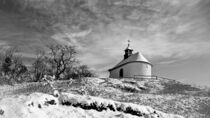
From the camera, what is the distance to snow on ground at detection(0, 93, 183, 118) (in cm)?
663

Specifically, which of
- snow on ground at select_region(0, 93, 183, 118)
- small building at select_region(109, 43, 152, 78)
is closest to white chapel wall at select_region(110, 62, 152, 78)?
small building at select_region(109, 43, 152, 78)

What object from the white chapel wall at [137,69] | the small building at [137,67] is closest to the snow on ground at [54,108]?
the small building at [137,67]

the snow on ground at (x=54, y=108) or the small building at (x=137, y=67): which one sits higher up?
the small building at (x=137, y=67)

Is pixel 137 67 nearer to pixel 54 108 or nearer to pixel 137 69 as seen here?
pixel 137 69

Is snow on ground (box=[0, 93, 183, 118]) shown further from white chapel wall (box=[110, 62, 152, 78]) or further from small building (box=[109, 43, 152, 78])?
white chapel wall (box=[110, 62, 152, 78])

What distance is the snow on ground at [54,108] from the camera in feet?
21.7

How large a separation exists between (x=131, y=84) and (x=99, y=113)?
22541mm

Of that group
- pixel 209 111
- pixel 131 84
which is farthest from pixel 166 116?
pixel 131 84

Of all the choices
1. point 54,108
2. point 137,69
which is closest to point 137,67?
point 137,69

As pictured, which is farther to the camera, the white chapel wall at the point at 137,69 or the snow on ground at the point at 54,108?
the white chapel wall at the point at 137,69

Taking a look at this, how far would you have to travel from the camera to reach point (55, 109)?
7535 millimetres

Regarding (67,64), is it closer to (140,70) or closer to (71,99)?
(140,70)

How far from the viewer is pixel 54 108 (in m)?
7.58

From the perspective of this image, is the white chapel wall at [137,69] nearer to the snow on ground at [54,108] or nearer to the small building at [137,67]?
the small building at [137,67]
